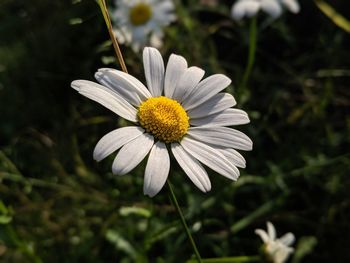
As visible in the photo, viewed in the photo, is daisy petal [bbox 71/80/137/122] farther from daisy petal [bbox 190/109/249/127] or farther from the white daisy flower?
daisy petal [bbox 190/109/249/127]

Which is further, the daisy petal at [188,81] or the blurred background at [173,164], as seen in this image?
the blurred background at [173,164]

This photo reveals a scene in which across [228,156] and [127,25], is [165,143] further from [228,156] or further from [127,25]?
[127,25]

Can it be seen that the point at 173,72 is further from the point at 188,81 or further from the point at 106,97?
the point at 106,97

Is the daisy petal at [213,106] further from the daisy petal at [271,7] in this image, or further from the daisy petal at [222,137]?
the daisy petal at [271,7]

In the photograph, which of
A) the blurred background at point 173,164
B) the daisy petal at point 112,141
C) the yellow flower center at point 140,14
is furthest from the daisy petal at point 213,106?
the yellow flower center at point 140,14

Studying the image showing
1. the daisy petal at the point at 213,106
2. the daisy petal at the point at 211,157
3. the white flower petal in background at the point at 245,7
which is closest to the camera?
the daisy petal at the point at 211,157

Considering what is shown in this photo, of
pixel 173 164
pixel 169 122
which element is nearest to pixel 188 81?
pixel 169 122

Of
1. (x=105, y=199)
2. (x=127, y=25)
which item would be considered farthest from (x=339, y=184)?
(x=127, y=25)
